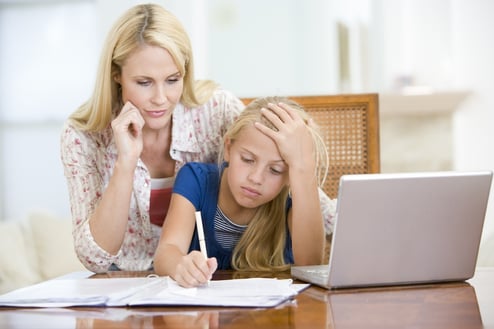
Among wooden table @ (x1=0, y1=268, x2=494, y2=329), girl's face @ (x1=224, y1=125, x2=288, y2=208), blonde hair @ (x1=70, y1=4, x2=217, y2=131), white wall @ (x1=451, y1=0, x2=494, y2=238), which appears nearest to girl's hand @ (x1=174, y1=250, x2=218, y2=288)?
wooden table @ (x1=0, y1=268, x2=494, y2=329)

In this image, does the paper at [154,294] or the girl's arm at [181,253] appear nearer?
the paper at [154,294]

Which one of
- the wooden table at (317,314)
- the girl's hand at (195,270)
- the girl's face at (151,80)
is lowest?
the wooden table at (317,314)

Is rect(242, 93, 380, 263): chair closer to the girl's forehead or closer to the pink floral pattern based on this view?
the pink floral pattern

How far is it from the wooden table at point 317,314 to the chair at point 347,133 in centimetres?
90

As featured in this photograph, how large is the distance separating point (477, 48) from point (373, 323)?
3.96 meters

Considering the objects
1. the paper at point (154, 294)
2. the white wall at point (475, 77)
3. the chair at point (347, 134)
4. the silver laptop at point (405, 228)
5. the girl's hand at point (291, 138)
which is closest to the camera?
the paper at point (154, 294)

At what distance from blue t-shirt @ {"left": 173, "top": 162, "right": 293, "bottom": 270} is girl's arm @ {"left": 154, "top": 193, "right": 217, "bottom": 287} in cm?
4

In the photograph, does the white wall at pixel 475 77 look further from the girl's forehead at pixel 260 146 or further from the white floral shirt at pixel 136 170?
the girl's forehead at pixel 260 146

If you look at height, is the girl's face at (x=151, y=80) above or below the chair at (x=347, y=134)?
above

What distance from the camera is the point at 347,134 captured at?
2.21 m

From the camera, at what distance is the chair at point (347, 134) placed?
7.19 ft

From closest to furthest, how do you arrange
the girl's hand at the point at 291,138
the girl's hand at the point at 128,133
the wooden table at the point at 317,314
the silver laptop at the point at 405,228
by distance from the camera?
the wooden table at the point at 317,314
the silver laptop at the point at 405,228
the girl's hand at the point at 291,138
the girl's hand at the point at 128,133

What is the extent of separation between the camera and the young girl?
170 centimetres

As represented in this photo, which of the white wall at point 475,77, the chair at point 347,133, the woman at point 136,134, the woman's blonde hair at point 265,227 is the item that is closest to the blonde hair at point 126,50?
the woman at point 136,134
